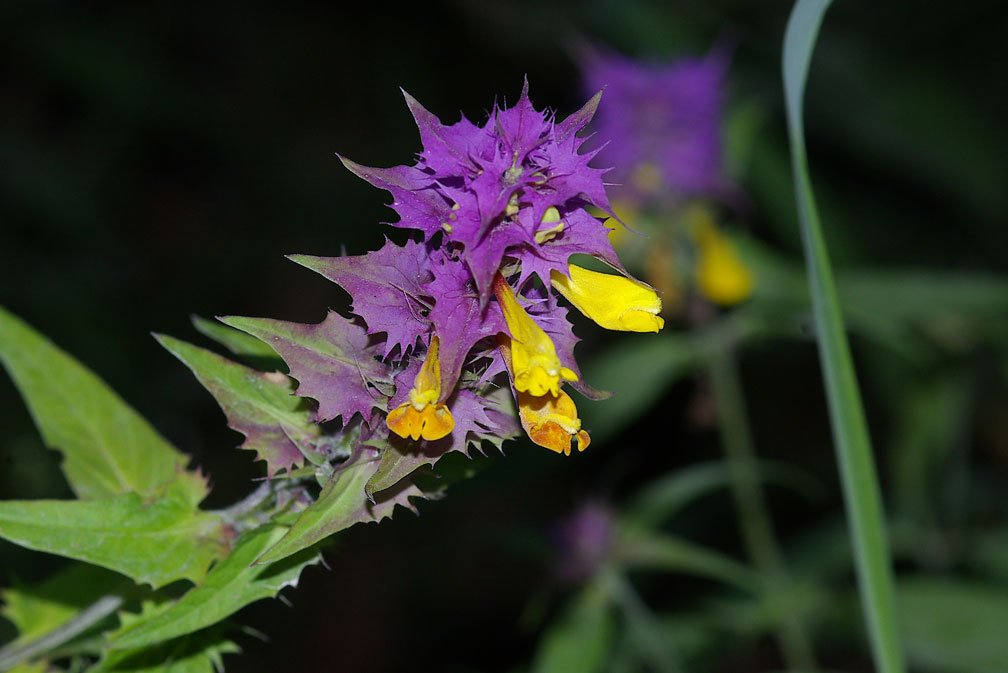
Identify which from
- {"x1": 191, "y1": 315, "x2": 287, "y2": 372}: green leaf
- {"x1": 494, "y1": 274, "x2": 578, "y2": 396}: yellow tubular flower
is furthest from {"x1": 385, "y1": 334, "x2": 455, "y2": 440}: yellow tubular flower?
{"x1": 191, "y1": 315, "x2": 287, "y2": 372}: green leaf

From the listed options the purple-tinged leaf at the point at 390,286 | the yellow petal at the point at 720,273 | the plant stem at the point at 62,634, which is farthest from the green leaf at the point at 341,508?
the yellow petal at the point at 720,273

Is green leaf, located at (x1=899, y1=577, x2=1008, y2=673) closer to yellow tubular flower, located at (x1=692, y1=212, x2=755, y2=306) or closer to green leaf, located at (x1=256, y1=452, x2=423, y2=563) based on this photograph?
yellow tubular flower, located at (x1=692, y1=212, x2=755, y2=306)

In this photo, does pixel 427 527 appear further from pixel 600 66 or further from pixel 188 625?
pixel 188 625

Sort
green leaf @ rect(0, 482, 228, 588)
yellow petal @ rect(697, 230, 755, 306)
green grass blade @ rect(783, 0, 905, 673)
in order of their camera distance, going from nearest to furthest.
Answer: green leaf @ rect(0, 482, 228, 588) → green grass blade @ rect(783, 0, 905, 673) → yellow petal @ rect(697, 230, 755, 306)

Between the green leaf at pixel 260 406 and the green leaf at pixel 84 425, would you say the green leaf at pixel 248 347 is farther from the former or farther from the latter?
the green leaf at pixel 84 425

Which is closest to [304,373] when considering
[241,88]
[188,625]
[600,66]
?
[188,625]

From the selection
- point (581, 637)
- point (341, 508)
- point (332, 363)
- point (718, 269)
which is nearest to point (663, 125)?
point (718, 269)

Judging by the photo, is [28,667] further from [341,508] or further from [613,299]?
[613,299]
